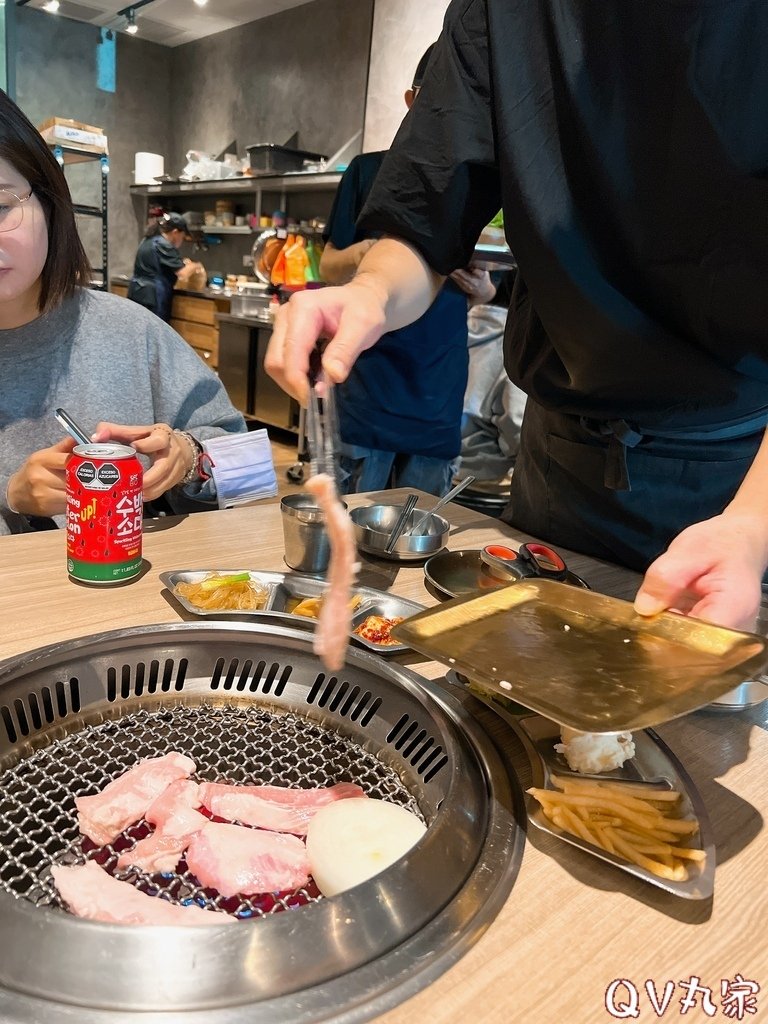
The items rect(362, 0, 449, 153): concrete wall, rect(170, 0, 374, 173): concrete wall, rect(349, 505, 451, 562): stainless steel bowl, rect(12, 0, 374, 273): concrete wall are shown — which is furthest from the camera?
rect(12, 0, 374, 273): concrete wall

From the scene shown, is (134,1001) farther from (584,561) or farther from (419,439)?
(419,439)

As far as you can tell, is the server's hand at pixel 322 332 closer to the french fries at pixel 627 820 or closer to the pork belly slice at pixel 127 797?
the pork belly slice at pixel 127 797

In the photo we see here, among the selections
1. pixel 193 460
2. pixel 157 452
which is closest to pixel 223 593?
pixel 157 452

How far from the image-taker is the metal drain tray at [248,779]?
603 mm

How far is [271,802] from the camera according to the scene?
914 mm

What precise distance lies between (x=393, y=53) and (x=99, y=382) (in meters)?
5.02

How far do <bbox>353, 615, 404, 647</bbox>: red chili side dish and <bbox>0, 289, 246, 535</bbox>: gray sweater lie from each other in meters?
0.82

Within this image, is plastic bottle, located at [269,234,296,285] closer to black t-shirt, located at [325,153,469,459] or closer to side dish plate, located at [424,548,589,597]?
black t-shirt, located at [325,153,469,459]

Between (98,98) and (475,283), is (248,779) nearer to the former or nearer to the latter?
(475,283)

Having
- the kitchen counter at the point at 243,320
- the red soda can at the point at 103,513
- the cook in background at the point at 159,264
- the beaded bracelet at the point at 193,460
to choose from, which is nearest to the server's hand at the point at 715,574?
the red soda can at the point at 103,513

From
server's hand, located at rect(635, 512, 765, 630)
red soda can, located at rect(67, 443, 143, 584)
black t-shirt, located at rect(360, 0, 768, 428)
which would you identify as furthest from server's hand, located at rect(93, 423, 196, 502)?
server's hand, located at rect(635, 512, 765, 630)

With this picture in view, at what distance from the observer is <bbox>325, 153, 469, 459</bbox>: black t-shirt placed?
10.2 feet

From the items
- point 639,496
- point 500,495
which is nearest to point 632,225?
point 639,496

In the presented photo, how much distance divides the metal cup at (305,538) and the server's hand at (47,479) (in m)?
0.46
